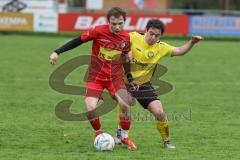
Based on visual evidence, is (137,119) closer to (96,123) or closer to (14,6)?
(96,123)

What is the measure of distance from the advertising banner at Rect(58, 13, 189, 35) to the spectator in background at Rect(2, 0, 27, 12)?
2032 mm

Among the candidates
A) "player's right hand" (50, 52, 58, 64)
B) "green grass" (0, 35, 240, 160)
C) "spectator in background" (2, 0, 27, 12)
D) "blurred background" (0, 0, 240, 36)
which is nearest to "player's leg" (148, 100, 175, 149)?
"green grass" (0, 35, 240, 160)

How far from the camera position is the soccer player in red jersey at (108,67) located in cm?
802

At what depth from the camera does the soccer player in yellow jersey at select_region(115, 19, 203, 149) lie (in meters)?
8.07

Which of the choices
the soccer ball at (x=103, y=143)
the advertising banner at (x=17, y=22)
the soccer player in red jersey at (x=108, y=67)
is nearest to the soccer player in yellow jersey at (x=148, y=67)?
the soccer player in red jersey at (x=108, y=67)

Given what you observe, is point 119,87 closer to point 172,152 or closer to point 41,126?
point 172,152

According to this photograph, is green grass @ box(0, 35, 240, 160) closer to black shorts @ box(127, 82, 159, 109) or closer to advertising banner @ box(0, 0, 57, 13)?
black shorts @ box(127, 82, 159, 109)

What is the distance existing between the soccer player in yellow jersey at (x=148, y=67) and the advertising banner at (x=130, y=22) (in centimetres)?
2075

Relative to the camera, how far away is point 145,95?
8.14 metres

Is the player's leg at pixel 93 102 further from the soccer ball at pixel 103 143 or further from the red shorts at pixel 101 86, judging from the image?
the soccer ball at pixel 103 143

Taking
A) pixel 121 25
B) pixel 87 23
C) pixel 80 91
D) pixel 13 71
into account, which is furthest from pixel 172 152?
pixel 87 23

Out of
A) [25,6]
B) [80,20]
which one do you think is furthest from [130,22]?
[25,6]

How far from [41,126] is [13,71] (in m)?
7.50

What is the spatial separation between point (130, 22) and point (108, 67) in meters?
21.1
